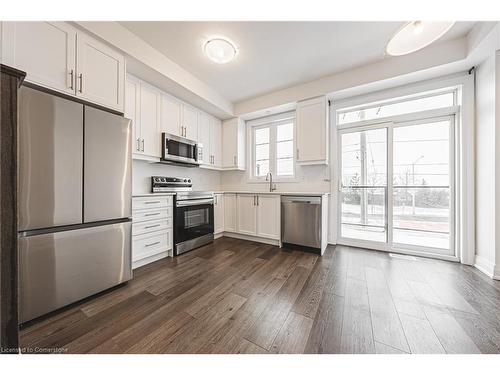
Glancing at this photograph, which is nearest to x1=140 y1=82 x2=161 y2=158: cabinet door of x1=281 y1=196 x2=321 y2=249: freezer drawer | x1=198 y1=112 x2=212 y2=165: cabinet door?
x1=198 y1=112 x2=212 y2=165: cabinet door

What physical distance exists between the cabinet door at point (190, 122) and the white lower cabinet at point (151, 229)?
1.23 metres

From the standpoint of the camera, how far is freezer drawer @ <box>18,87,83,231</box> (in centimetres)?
127

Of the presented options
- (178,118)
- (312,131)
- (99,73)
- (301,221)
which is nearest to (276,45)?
(312,131)

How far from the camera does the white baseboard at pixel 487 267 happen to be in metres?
1.93

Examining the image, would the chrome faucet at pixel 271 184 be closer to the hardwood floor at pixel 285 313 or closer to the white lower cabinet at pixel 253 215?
the white lower cabinet at pixel 253 215

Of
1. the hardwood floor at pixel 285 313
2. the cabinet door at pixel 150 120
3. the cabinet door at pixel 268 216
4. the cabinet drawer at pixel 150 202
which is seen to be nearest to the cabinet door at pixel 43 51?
the cabinet door at pixel 150 120

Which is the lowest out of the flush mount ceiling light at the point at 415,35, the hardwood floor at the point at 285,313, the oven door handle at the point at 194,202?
the hardwood floor at the point at 285,313

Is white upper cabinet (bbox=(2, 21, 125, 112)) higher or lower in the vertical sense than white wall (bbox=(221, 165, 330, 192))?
higher

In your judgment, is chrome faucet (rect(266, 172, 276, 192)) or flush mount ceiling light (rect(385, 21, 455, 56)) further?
chrome faucet (rect(266, 172, 276, 192))

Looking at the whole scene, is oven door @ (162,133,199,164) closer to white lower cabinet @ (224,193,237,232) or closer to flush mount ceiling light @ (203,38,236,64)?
white lower cabinet @ (224,193,237,232)

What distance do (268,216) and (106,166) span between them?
232cm

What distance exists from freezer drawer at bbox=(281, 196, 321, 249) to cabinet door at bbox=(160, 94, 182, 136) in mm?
2083

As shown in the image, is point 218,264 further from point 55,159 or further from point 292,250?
point 55,159

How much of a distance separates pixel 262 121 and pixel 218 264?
293 centimetres
